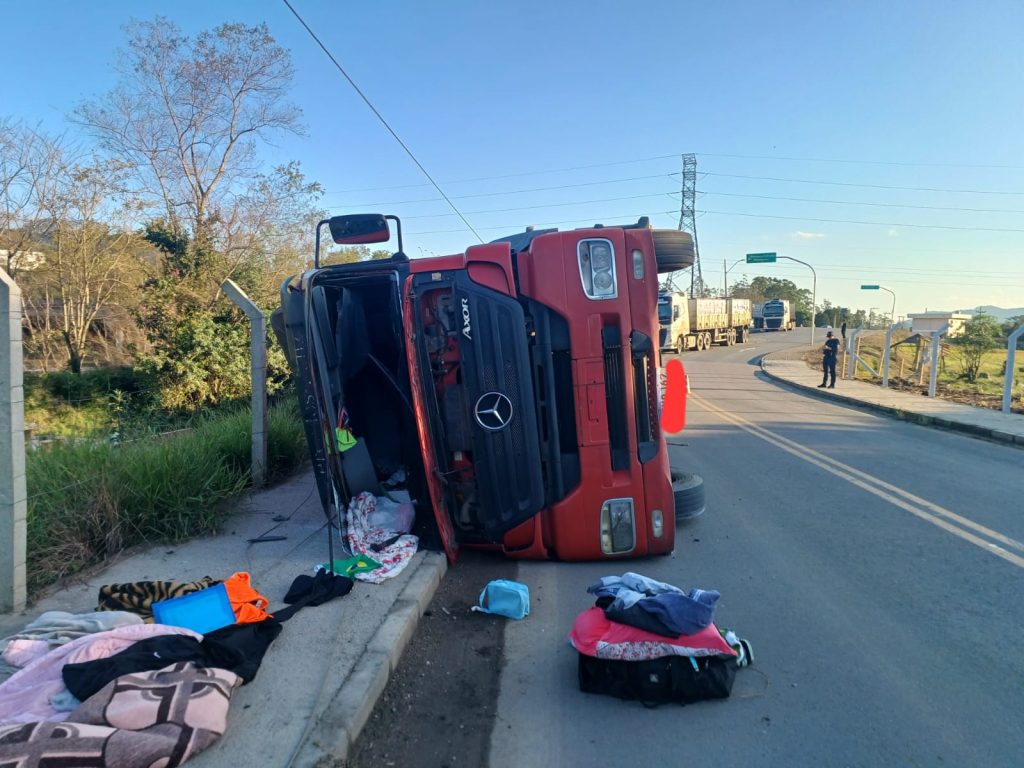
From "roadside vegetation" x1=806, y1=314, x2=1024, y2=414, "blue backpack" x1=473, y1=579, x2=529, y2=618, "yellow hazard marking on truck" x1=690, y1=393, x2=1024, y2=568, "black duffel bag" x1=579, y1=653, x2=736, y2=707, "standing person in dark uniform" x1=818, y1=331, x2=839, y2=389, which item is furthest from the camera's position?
"standing person in dark uniform" x1=818, y1=331, x2=839, y2=389

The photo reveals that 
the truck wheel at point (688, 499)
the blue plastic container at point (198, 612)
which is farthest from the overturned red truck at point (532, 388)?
the blue plastic container at point (198, 612)

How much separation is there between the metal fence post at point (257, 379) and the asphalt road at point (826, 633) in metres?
3.31

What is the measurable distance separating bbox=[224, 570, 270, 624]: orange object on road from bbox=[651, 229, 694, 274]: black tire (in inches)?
142

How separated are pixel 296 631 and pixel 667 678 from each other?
198 centimetres

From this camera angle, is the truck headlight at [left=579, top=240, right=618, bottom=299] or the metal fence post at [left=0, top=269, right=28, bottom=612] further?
the truck headlight at [left=579, top=240, right=618, bottom=299]

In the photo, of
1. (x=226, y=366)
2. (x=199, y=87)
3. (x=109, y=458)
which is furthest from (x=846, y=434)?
(x=199, y=87)

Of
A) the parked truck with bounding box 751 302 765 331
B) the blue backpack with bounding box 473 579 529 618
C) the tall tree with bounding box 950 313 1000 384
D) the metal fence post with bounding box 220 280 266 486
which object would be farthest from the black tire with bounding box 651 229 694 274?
the parked truck with bounding box 751 302 765 331

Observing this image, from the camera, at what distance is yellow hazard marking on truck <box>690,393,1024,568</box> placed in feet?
17.8

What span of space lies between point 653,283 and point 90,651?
396 centimetres

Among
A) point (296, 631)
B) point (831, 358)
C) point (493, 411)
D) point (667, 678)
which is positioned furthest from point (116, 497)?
point (831, 358)

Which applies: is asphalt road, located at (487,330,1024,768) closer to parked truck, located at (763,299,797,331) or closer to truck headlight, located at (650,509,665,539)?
truck headlight, located at (650,509,665,539)

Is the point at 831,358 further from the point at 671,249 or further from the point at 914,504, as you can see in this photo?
the point at 671,249

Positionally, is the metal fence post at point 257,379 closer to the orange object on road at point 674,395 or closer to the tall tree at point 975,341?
the orange object on road at point 674,395

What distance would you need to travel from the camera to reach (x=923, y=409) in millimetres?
14727
